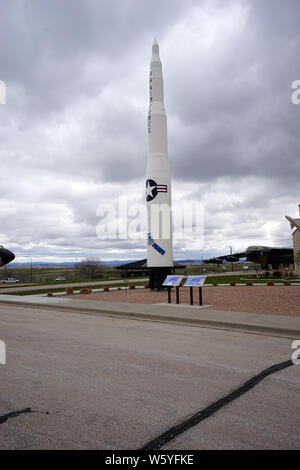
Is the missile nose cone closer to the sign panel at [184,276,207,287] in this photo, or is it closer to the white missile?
the white missile

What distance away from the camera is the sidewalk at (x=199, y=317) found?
9.84 m

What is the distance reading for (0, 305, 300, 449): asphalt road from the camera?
3.70 meters

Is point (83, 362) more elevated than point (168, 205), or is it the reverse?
point (168, 205)

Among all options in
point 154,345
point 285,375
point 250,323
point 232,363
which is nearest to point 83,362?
point 154,345

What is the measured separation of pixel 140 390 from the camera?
511cm

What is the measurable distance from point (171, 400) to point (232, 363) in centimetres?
229

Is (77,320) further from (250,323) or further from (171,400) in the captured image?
(171,400)

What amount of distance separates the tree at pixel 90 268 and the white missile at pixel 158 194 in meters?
41.3

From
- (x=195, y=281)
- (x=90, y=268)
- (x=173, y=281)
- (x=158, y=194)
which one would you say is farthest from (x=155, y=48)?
(x=90, y=268)

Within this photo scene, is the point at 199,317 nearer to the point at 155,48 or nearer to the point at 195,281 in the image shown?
the point at 195,281

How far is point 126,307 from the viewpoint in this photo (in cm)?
1475

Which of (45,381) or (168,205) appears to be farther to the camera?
(168,205)

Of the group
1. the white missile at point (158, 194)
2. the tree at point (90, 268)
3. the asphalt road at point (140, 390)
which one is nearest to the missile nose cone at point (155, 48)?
the white missile at point (158, 194)

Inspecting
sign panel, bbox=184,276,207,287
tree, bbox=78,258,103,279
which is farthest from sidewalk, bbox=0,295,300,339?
tree, bbox=78,258,103,279
